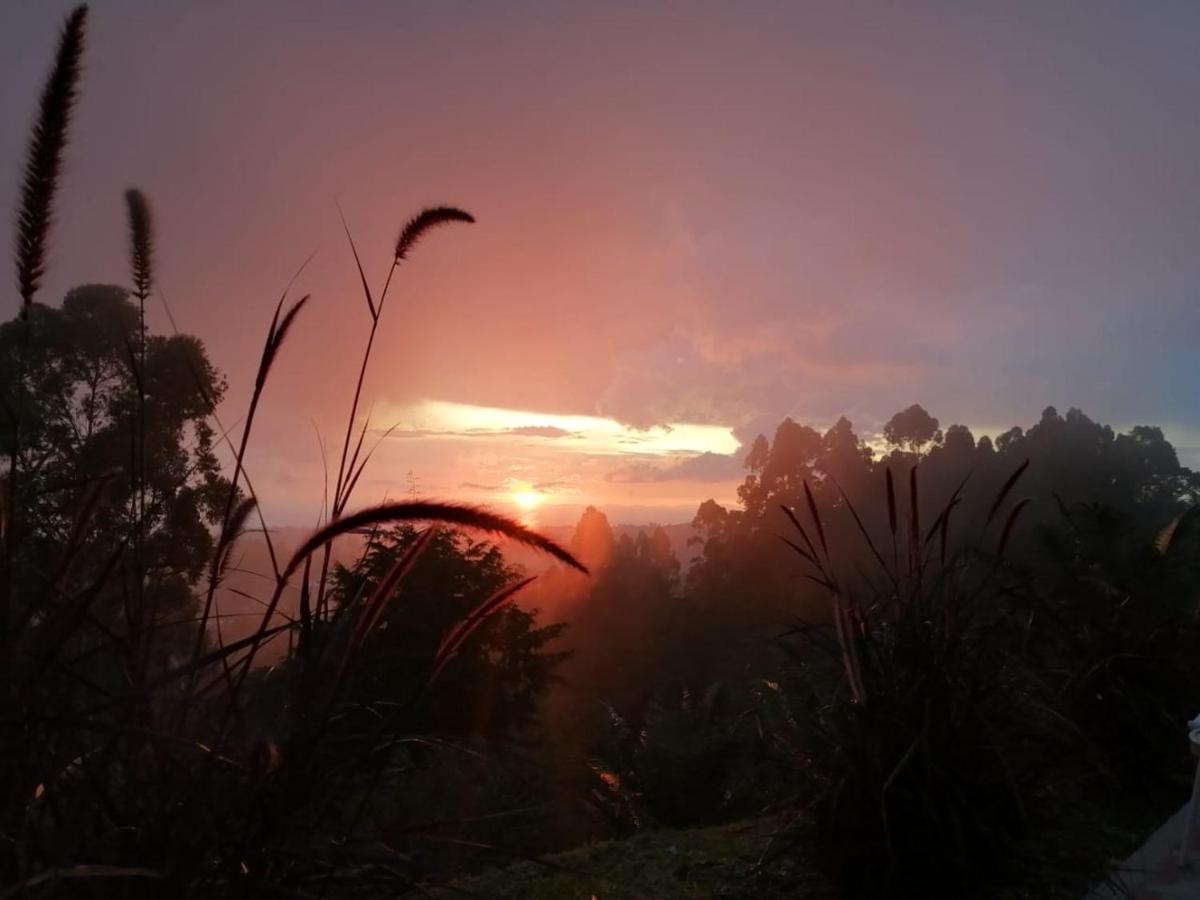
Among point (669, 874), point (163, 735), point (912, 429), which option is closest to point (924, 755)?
point (669, 874)

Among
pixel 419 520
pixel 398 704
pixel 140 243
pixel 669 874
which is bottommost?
pixel 669 874

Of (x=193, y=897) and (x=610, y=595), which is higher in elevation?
(x=193, y=897)

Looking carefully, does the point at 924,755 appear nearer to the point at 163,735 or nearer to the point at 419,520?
the point at 419,520

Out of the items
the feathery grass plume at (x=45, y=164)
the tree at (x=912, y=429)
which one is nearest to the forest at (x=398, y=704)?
the feathery grass plume at (x=45, y=164)

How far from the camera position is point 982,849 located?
3.02 m

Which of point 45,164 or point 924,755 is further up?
point 45,164

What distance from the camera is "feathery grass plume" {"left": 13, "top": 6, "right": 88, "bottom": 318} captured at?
1554 millimetres

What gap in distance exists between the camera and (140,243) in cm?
194

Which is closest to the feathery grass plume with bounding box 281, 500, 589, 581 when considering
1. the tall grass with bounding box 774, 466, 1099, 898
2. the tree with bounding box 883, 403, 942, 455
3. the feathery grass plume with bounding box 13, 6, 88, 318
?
the feathery grass plume with bounding box 13, 6, 88, 318

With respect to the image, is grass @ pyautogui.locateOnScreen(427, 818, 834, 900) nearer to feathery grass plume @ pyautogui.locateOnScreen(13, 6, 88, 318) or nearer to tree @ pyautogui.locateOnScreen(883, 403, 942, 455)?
feathery grass plume @ pyautogui.locateOnScreen(13, 6, 88, 318)

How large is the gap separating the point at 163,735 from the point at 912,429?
56.7 metres

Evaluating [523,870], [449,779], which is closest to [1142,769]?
[523,870]

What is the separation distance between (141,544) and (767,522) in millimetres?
42929

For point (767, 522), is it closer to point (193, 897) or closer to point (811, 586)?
point (811, 586)
